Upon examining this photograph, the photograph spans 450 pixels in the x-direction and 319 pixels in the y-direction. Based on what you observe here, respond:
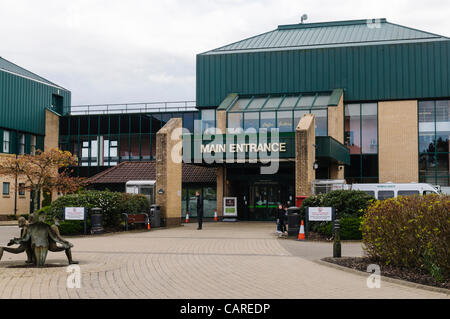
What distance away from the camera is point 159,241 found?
A: 20.0m

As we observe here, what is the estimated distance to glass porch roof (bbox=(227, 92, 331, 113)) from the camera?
34.9 m

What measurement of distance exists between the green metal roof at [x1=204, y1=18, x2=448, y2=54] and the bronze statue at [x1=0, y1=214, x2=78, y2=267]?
92.9 feet

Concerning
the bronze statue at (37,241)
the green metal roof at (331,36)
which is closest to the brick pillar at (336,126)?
the green metal roof at (331,36)

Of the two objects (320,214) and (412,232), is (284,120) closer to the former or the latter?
(320,214)

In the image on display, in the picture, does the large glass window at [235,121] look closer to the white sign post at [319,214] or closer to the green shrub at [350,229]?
the white sign post at [319,214]

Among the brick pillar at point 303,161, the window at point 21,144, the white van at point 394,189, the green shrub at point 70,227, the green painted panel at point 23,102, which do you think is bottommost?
the green shrub at point 70,227

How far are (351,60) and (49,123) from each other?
2552 centimetres

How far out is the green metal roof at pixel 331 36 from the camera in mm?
37938

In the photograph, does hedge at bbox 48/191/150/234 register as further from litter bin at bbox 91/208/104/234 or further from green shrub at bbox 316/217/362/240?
green shrub at bbox 316/217/362/240

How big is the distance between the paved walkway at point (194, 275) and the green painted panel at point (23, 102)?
29033mm

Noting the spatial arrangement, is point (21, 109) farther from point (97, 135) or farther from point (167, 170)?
point (167, 170)

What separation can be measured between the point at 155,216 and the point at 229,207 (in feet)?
27.5

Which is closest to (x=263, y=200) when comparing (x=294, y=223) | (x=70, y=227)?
(x=294, y=223)

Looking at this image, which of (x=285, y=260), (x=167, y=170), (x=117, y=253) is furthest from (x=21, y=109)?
(x=285, y=260)
